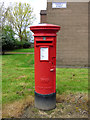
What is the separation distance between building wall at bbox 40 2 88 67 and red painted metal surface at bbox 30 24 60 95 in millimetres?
5598

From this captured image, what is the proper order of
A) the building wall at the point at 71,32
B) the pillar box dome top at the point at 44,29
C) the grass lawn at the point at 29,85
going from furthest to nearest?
the building wall at the point at 71,32
the grass lawn at the point at 29,85
the pillar box dome top at the point at 44,29

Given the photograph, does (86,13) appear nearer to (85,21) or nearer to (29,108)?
(85,21)

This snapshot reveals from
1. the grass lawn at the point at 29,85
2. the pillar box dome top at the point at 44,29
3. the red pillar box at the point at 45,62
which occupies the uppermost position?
the pillar box dome top at the point at 44,29

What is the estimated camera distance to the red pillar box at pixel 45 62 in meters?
3.92

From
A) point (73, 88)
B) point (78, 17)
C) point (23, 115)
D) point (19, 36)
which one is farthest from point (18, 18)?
point (23, 115)

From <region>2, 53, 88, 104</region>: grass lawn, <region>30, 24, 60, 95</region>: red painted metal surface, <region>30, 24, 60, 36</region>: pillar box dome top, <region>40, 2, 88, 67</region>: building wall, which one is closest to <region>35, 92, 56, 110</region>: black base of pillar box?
<region>30, 24, 60, 95</region>: red painted metal surface

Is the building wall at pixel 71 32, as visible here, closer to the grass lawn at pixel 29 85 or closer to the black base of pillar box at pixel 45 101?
the grass lawn at pixel 29 85

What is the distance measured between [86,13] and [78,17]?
0.51 meters

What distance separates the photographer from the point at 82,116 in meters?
3.96

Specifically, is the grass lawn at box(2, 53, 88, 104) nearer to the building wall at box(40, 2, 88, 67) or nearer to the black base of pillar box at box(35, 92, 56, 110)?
the black base of pillar box at box(35, 92, 56, 110)

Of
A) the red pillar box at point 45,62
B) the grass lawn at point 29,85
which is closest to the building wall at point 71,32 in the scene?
the grass lawn at point 29,85

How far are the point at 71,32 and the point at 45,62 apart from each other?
5934mm

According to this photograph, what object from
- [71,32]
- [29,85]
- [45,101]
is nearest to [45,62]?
[45,101]

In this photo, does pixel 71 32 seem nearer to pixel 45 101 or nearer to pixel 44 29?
pixel 44 29
